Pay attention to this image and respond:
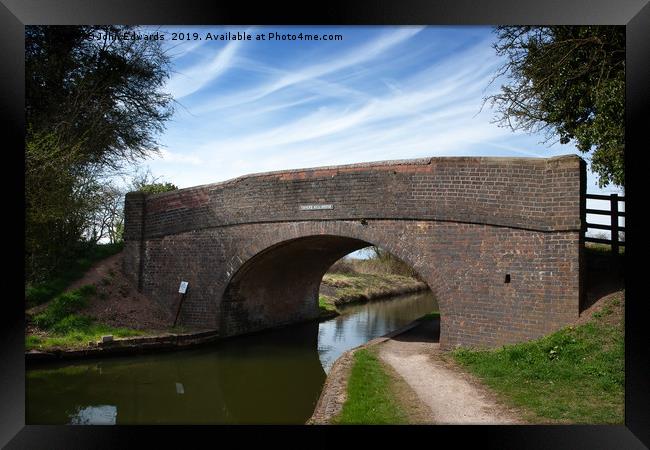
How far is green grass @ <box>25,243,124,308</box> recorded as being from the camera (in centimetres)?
1162

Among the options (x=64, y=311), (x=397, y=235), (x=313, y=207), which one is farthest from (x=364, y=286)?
(x=64, y=311)

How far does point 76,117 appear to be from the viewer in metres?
11.6

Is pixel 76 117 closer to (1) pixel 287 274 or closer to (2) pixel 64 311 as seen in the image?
(2) pixel 64 311

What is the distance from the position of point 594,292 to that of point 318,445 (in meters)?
5.68

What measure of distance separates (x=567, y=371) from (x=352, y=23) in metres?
5.27

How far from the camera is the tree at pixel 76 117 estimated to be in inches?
366

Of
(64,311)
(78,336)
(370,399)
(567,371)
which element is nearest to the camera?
(370,399)

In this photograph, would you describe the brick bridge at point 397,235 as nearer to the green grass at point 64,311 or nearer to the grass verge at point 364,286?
the green grass at point 64,311

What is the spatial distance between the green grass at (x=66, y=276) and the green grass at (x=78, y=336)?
1164mm

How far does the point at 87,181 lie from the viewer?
1164 centimetres

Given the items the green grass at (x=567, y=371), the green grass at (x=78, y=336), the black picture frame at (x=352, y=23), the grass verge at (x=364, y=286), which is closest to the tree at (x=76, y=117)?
the green grass at (x=78, y=336)

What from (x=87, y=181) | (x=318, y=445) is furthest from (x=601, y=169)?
(x=87, y=181)

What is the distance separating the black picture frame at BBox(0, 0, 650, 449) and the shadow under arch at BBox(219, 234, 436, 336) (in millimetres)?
4574

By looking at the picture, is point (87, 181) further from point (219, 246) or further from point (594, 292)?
point (594, 292)
